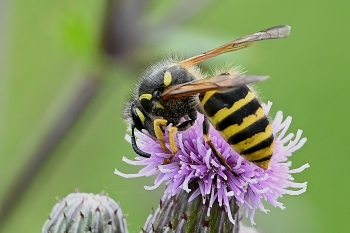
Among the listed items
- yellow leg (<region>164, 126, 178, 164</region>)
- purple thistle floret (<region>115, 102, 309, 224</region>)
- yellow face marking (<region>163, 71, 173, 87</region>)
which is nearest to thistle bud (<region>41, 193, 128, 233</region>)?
purple thistle floret (<region>115, 102, 309, 224</region>)

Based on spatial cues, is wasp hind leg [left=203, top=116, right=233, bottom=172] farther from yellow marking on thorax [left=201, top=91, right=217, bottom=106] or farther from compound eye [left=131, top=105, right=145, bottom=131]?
compound eye [left=131, top=105, right=145, bottom=131]

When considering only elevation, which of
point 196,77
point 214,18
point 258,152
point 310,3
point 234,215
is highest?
point 310,3

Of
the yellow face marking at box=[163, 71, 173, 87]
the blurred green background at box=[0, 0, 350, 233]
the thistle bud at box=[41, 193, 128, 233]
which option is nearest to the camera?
the yellow face marking at box=[163, 71, 173, 87]

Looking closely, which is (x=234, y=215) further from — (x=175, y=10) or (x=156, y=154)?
(x=175, y=10)

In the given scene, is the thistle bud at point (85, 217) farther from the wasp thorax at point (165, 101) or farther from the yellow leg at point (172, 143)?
the wasp thorax at point (165, 101)

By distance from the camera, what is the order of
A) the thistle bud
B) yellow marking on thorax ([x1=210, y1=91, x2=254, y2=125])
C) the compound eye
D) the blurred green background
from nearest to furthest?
yellow marking on thorax ([x1=210, y1=91, x2=254, y2=125])
the compound eye
the thistle bud
the blurred green background

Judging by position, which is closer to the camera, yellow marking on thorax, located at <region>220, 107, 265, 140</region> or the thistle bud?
yellow marking on thorax, located at <region>220, 107, 265, 140</region>

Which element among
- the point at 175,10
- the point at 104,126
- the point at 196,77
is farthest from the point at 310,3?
the point at 196,77

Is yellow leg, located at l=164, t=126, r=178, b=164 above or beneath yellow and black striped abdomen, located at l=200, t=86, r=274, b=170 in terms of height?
beneath

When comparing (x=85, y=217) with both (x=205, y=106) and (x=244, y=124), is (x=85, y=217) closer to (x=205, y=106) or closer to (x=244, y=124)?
(x=205, y=106)
